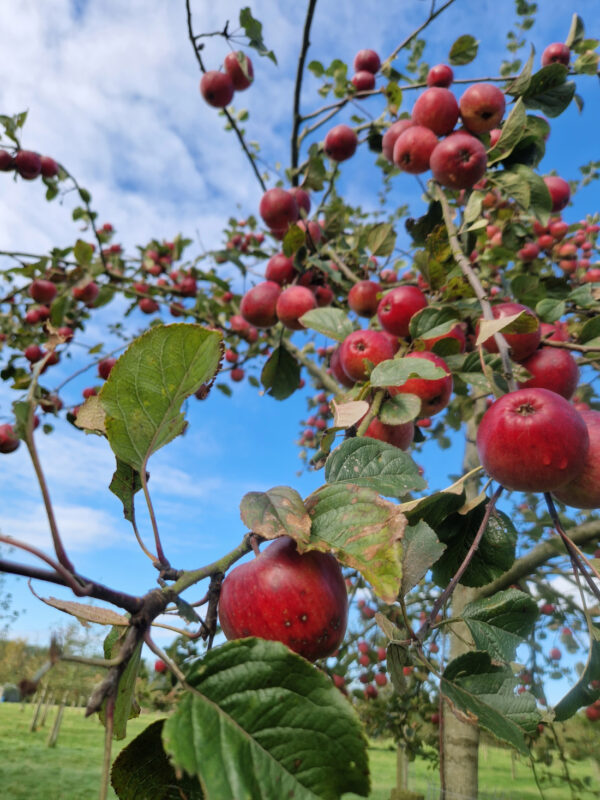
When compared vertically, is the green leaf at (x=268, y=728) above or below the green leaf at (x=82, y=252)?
below

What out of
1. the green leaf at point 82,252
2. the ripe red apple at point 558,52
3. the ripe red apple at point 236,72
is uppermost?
the ripe red apple at point 236,72

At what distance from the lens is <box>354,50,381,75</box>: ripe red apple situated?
2494 millimetres

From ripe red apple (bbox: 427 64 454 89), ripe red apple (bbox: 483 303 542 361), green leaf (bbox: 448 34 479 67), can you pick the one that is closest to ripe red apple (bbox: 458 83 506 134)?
ripe red apple (bbox: 427 64 454 89)

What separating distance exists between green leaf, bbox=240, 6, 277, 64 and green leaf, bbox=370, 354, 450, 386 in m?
2.01

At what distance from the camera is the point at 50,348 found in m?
0.59

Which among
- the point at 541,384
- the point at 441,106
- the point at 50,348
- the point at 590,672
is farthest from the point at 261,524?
the point at 441,106

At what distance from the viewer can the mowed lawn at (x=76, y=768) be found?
382 inches

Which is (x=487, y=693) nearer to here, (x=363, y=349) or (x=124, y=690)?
(x=124, y=690)

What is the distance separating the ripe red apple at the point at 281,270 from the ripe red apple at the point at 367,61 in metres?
1.23

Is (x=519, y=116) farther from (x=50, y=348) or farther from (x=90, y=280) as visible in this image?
(x=90, y=280)

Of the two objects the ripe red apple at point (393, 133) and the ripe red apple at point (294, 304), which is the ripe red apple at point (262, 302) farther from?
the ripe red apple at point (393, 133)

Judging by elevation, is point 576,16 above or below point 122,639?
above

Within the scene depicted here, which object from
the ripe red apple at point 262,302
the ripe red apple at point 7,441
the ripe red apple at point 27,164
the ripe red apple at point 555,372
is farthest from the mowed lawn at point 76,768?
the ripe red apple at point 27,164

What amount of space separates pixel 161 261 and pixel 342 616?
3664 mm
